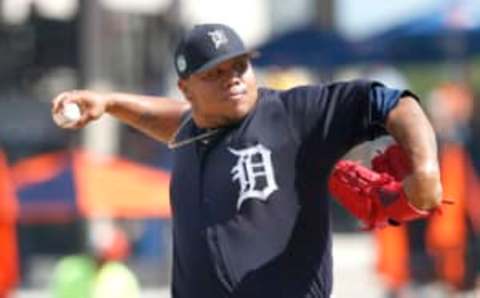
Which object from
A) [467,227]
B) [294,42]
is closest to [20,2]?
[294,42]

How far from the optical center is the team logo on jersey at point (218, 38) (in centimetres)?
507

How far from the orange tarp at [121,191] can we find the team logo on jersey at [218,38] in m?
6.80

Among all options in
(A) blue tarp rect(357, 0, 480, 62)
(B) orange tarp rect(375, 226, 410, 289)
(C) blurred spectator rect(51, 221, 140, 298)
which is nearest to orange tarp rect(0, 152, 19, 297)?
(C) blurred spectator rect(51, 221, 140, 298)

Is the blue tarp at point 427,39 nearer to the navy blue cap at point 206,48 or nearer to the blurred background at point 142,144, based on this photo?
the blurred background at point 142,144

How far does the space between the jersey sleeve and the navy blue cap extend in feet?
0.76

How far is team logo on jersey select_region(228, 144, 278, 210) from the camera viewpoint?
5.05 m

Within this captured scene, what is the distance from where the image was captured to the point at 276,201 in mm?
5059

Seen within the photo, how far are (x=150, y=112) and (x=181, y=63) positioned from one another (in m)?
0.72

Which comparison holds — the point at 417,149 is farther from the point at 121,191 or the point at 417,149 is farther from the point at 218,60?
the point at 121,191

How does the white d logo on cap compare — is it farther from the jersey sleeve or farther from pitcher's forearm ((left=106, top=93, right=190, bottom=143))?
pitcher's forearm ((left=106, top=93, right=190, bottom=143))

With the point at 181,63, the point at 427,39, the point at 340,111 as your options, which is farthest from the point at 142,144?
the point at 340,111

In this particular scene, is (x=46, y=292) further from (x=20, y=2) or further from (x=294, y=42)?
(x=294, y=42)

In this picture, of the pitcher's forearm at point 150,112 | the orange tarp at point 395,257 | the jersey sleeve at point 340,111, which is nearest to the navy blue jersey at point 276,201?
the jersey sleeve at point 340,111

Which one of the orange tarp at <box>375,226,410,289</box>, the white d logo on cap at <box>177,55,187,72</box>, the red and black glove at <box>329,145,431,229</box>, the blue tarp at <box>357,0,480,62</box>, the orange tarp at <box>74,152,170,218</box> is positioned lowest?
the orange tarp at <box>375,226,410,289</box>
